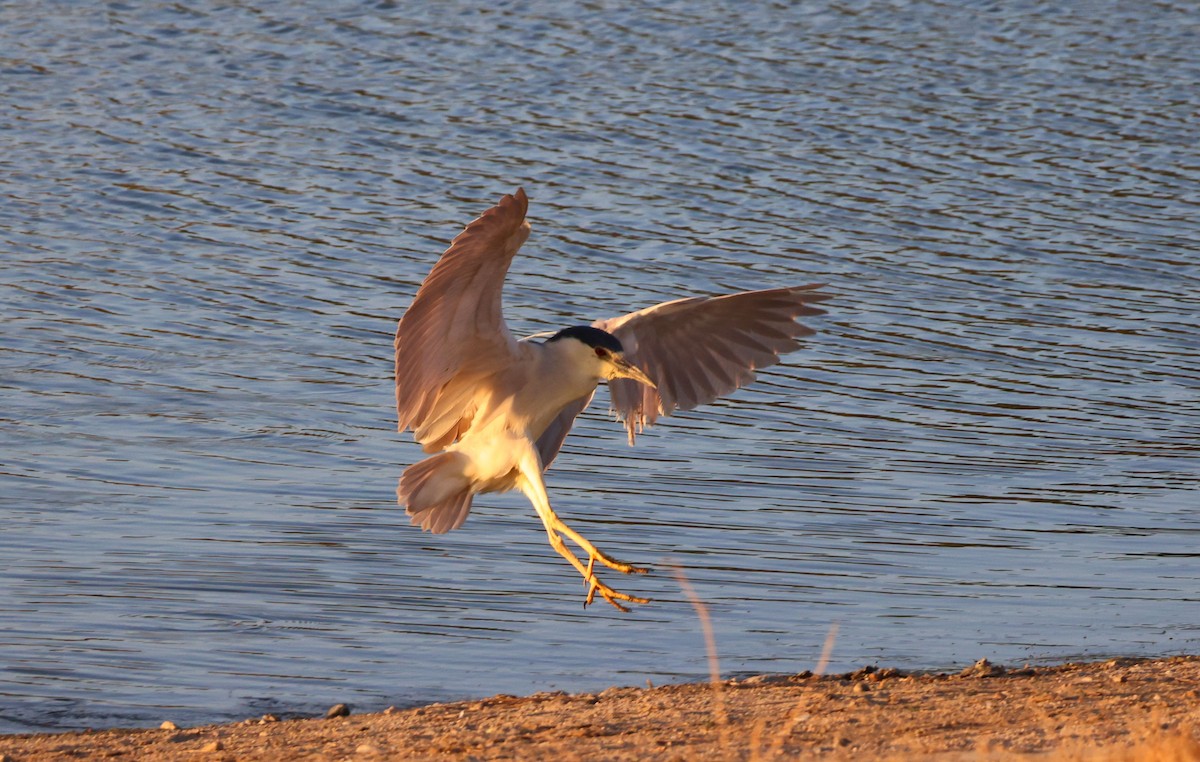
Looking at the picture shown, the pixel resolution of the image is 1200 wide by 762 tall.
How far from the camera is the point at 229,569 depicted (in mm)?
7730

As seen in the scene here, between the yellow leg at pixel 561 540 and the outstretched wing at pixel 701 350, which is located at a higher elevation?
the outstretched wing at pixel 701 350

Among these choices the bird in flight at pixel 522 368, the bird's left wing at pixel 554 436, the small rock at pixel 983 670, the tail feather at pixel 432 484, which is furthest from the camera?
the bird's left wing at pixel 554 436

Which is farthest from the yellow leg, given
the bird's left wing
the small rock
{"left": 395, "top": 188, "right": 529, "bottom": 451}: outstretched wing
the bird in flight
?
the small rock

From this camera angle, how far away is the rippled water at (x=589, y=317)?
738 centimetres

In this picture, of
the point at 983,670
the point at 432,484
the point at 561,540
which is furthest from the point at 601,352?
the point at 983,670

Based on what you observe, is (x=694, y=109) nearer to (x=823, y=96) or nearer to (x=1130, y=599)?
(x=823, y=96)

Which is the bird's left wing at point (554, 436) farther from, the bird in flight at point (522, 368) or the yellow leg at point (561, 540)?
the yellow leg at point (561, 540)

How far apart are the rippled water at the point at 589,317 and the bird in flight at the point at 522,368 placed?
2.43 feet

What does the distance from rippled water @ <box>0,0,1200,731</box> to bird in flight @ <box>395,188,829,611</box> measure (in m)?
0.74

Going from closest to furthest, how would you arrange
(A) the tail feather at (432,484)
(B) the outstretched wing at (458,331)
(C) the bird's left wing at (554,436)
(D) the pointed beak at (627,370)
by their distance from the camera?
1. (B) the outstretched wing at (458,331)
2. (D) the pointed beak at (627,370)
3. (A) the tail feather at (432,484)
4. (C) the bird's left wing at (554,436)

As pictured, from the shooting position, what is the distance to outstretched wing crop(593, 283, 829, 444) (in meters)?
7.07

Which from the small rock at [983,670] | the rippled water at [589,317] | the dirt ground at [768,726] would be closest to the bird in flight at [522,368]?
the dirt ground at [768,726]

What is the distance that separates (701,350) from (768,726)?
1.86m

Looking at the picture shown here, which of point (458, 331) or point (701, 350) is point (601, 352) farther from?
point (701, 350)
